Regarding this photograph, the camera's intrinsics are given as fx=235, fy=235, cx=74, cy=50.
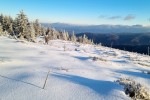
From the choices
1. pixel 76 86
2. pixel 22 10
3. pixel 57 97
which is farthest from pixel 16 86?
pixel 22 10

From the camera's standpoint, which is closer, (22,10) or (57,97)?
(57,97)

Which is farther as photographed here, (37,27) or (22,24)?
(37,27)

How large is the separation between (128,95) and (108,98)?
0.80 meters

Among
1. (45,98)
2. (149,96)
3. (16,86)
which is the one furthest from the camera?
(149,96)

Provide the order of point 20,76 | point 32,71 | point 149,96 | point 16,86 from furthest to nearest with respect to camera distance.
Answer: point 32,71, point 20,76, point 149,96, point 16,86

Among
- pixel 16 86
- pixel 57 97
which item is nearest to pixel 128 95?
pixel 57 97

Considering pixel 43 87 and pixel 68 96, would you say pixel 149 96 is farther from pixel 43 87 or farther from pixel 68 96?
pixel 43 87

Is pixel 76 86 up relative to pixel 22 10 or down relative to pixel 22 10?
down

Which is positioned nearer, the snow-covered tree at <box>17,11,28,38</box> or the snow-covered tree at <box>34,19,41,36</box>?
the snow-covered tree at <box>17,11,28,38</box>

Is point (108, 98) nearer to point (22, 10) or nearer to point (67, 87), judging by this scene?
point (67, 87)

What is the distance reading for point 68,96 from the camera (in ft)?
19.0

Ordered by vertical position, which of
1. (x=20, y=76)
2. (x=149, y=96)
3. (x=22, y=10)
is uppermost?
(x=22, y=10)

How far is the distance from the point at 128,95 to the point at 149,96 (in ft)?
2.52

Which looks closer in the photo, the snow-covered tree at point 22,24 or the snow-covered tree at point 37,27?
the snow-covered tree at point 22,24
